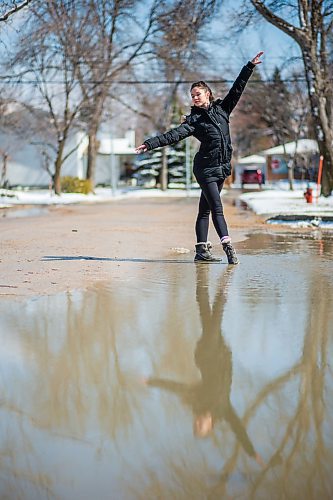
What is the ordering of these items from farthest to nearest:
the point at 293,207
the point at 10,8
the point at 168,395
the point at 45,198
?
the point at 45,198, the point at 10,8, the point at 293,207, the point at 168,395

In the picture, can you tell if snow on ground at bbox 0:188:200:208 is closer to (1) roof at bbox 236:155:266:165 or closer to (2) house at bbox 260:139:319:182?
(2) house at bbox 260:139:319:182

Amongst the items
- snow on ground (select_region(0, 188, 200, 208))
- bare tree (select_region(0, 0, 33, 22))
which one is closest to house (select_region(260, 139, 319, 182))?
snow on ground (select_region(0, 188, 200, 208))

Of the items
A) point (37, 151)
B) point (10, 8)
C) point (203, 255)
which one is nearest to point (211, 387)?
point (203, 255)

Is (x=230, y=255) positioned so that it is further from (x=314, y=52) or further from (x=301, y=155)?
(x=301, y=155)

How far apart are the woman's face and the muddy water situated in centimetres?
241

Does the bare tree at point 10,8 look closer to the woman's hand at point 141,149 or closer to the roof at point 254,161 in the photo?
the woman's hand at point 141,149

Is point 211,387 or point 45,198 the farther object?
point 45,198

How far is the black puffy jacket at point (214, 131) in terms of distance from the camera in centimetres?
760

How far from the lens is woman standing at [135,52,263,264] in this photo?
7.56m

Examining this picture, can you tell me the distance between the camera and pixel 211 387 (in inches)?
137

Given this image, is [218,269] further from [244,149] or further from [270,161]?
[244,149]

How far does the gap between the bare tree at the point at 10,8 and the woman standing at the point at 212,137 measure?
13.5 metres

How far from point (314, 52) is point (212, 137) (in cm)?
1515

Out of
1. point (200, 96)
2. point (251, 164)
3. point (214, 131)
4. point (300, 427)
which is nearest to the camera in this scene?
point (300, 427)
